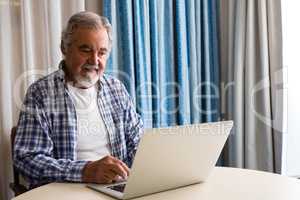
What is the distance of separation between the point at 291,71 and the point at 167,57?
32.7 inches

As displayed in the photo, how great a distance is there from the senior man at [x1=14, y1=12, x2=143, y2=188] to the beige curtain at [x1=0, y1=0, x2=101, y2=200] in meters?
0.48

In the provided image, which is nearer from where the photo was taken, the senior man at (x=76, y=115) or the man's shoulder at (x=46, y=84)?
the senior man at (x=76, y=115)

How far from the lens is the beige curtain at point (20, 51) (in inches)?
85.9

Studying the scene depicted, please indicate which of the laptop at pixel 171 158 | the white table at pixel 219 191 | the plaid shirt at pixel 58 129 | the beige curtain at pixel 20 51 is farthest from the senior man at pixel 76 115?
the beige curtain at pixel 20 51

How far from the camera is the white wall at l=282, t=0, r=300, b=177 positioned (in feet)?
8.50

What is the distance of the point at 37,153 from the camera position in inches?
59.2

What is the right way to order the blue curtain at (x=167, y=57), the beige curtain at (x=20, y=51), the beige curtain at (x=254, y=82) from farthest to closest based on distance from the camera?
1. the beige curtain at (x=254, y=82)
2. the blue curtain at (x=167, y=57)
3. the beige curtain at (x=20, y=51)

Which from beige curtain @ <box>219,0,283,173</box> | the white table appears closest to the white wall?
beige curtain @ <box>219,0,283,173</box>

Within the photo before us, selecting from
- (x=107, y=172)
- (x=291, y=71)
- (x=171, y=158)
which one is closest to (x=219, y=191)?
(x=171, y=158)

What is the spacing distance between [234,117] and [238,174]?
1.40m

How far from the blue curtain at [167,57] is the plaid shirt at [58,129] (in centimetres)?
58

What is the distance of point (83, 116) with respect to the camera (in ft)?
5.78

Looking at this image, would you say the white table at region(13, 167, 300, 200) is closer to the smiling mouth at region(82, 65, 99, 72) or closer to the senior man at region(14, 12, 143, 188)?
the senior man at region(14, 12, 143, 188)

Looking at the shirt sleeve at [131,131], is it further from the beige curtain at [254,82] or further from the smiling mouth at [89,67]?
the beige curtain at [254,82]
